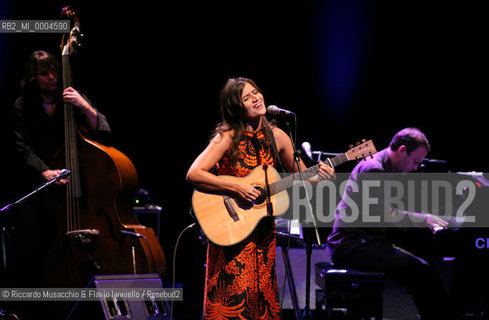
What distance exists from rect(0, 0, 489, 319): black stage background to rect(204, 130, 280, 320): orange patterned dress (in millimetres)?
2877

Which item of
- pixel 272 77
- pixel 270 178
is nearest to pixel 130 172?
pixel 270 178

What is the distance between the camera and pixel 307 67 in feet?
19.8

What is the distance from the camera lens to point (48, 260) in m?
3.78

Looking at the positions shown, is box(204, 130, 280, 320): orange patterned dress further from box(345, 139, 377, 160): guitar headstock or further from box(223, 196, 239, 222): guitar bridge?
box(345, 139, 377, 160): guitar headstock

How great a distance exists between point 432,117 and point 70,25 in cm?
431

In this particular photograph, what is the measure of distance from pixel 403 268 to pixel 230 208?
1.90 meters

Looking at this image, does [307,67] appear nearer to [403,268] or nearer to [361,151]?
[403,268]

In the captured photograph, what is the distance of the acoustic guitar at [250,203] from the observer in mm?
3064

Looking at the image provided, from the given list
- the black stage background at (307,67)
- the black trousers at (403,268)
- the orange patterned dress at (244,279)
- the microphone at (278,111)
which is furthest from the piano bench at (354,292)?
the black stage background at (307,67)

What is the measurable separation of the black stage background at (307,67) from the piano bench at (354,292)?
210 centimetres

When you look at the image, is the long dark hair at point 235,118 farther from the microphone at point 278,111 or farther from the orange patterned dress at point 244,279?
the orange patterned dress at point 244,279

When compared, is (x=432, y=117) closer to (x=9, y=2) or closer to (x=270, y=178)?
(x=270, y=178)

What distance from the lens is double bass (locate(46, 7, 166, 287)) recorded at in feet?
11.9

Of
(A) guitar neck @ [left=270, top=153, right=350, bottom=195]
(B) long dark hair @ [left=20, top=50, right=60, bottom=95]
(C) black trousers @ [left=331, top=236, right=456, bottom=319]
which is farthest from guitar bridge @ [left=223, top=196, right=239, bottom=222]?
(B) long dark hair @ [left=20, top=50, right=60, bottom=95]
